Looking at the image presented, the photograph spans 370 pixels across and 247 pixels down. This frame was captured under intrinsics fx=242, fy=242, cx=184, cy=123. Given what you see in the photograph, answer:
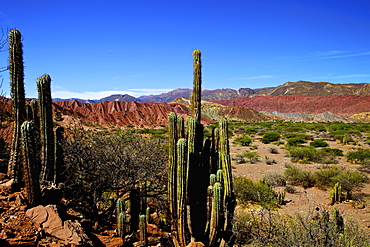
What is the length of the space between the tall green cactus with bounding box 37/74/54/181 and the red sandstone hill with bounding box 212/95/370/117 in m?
113

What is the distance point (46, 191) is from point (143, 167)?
11.2 feet

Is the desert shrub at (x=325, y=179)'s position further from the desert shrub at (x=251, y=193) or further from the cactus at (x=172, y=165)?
the cactus at (x=172, y=165)

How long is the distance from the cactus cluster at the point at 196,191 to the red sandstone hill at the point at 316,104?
110 m

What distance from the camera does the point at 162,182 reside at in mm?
8750

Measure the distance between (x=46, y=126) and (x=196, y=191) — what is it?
13.5 feet

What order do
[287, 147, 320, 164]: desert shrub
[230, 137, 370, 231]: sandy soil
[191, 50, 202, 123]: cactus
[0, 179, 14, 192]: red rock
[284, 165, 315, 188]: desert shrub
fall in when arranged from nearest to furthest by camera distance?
[0, 179, 14, 192]: red rock < [191, 50, 202, 123]: cactus < [230, 137, 370, 231]: sandy soil < [284, 165, 315, 188]: desert shrub < [287, 147, 320, 164]: desert shrub

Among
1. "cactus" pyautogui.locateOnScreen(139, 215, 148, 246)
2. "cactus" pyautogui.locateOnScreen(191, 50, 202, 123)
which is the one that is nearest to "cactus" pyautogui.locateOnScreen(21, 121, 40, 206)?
"cactus" pyautogui.locateOnScreen(139, 215, 148, 246)

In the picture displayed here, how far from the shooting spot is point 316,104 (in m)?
114

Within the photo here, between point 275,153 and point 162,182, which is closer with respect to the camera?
point 162,182

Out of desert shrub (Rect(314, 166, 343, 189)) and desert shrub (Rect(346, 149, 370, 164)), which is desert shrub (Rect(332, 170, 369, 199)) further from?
desert shrub (Rect(346, 149, 370, 164))

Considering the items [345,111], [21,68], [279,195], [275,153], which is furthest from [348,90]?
[21,68]

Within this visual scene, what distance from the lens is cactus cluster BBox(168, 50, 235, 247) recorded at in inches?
229

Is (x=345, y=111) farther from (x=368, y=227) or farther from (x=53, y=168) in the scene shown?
(x=53, y=168)

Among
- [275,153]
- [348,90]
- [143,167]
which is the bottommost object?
[275,153]
